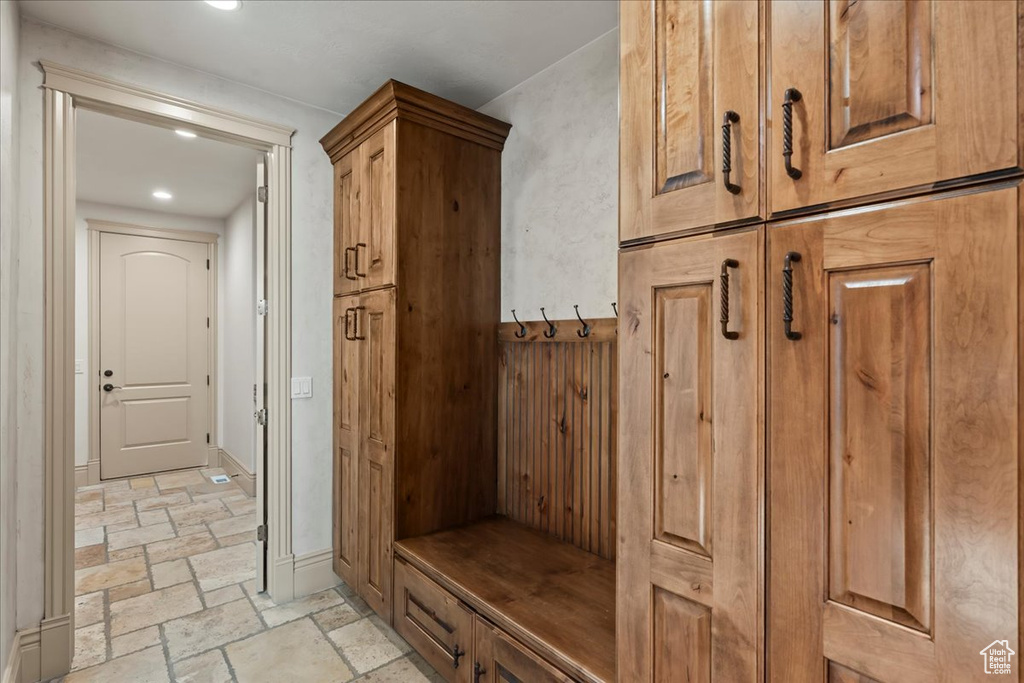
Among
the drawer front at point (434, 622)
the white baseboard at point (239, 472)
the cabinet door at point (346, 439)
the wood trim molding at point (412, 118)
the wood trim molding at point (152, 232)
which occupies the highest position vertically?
the wood trim molding at point (152, 232)

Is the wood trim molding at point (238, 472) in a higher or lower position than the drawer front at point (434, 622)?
lower

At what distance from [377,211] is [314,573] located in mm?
1975

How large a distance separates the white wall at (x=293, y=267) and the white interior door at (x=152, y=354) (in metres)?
3.46

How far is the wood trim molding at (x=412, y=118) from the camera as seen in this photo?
7.46ft

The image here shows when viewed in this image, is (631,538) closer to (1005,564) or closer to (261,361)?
(1005,564)

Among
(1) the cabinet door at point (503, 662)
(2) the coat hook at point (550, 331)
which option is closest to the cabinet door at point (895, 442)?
(1) the cabinet door at point (503, 662)

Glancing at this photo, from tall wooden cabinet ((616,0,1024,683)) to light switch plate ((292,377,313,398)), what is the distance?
2.11 meters

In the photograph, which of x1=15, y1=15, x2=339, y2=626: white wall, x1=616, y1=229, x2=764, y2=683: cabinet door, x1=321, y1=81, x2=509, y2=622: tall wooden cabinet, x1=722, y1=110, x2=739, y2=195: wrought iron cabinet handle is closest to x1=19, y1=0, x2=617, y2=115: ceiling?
x1=15, y1=15, x2=339, y2=626: white wall

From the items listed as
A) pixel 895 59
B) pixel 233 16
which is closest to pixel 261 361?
pixel 233 16

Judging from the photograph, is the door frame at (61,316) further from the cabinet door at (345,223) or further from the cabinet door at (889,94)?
the cabinet door at (889,94)

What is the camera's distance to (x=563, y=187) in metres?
2.31

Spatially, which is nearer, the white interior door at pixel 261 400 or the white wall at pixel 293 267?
the white wall at pixel 293 267

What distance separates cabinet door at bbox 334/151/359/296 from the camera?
2646 millimetres

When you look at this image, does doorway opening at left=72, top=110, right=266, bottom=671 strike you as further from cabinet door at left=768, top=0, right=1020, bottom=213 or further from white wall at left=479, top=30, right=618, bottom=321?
cabinet door at left=768, top=0, right=1020, bottom=213
